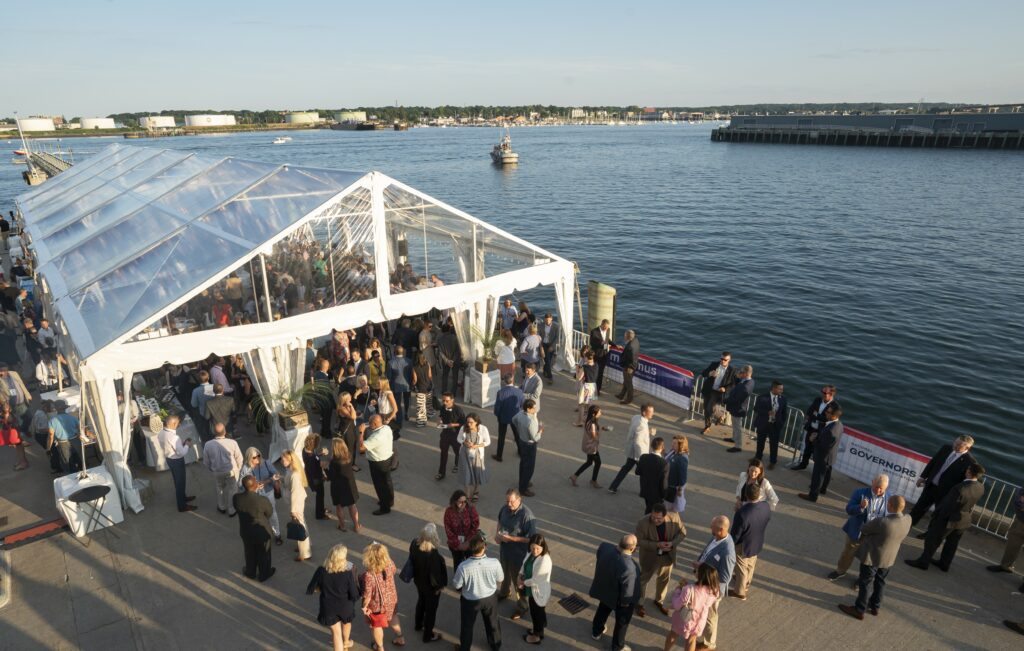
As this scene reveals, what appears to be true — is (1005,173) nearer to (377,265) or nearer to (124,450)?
(377,265)

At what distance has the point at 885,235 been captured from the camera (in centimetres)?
3972

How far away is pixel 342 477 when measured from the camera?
7367 millimetres

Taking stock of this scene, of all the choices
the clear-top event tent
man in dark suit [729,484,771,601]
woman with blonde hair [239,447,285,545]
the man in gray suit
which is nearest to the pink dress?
man in dark suit [729,484,771,601]

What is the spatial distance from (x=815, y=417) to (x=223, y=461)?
8349 millimetres

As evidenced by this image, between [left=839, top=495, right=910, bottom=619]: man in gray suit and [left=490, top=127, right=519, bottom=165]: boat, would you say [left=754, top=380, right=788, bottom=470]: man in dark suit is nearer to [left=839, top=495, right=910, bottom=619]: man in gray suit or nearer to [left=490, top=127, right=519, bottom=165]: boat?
[left=839, top=495, right=910, bottom=619]: man in gray suit

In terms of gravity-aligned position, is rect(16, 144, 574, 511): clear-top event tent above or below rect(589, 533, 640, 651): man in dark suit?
above

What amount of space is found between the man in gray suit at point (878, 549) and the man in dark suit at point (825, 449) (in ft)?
6.10

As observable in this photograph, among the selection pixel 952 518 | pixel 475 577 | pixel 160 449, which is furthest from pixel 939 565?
pixel 160 449

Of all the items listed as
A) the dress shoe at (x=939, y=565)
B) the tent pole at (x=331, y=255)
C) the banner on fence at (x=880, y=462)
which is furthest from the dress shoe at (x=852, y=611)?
the tent pole at (x=331, y=255)

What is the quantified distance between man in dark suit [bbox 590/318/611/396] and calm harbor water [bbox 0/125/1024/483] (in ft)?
29.1

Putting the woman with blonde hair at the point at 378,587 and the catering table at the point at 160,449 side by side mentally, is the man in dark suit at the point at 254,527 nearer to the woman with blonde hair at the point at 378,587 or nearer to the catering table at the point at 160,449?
the woman with blonde hair at the point at 378,587

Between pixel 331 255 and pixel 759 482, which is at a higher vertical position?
pixel 331 255

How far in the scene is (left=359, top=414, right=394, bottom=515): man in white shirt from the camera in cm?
758

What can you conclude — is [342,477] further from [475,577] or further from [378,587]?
[475,577]
